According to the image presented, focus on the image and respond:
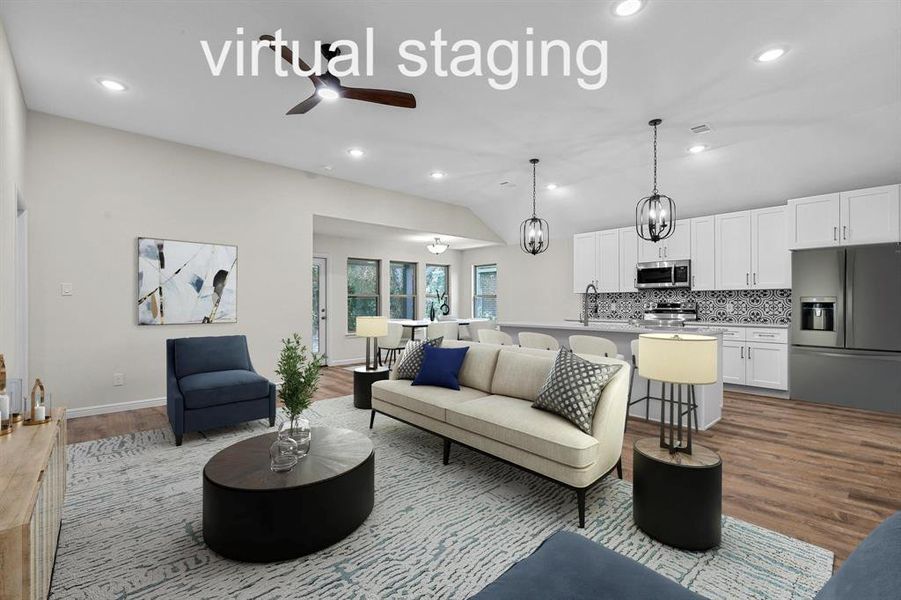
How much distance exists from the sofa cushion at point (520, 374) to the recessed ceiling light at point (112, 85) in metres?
3.92

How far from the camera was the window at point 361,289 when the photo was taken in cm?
828

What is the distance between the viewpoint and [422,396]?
3.36m

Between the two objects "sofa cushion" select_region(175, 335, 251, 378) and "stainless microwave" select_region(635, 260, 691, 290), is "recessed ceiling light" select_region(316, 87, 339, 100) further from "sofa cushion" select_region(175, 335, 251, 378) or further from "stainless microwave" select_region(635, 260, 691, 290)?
"stainless microwave" select_region(635, 260, 691, 290)

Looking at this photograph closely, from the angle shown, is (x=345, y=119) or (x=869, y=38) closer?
(x=869, y=38)

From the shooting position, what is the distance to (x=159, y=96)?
12.1ft

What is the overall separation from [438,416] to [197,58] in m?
3.22

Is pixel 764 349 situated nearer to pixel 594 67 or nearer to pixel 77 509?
pixel 594 67

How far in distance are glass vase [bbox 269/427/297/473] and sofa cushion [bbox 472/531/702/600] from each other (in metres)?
1.40

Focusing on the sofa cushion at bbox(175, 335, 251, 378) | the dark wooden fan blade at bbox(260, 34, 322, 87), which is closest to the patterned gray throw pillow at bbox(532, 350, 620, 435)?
the dark wooden fan blade at bbox(260, 34, 322, 87)

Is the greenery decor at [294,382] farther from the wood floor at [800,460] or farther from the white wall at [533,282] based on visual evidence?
the white wall at [533,282]

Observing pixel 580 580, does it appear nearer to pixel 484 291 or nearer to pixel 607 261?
pixel 607 261

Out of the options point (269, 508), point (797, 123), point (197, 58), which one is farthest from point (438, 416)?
point (797, 123)

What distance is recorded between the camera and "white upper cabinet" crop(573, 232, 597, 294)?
288 inches

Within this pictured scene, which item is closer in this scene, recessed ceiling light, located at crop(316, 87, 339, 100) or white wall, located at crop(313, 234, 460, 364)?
recessed ceiling light, located at crop(316, 87, 339, 100)
